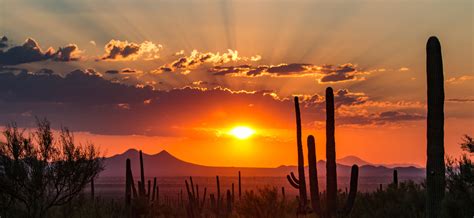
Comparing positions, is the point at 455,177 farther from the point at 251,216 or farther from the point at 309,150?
the point at 309,150

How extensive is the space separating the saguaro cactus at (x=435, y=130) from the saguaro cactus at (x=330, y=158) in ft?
25.2

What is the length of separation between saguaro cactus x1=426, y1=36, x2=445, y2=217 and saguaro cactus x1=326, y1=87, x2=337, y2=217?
25.2 ft

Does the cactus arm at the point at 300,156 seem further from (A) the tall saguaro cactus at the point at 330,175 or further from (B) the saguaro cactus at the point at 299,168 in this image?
(A) the tall saguaro cactus at the point at 330,175

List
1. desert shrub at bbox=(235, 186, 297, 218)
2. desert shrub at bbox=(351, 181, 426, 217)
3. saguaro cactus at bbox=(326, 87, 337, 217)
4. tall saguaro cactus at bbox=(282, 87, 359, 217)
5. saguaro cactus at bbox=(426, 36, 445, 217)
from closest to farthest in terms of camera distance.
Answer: saguaro cactus at bbox=(426, 36, 445, 217), desert shrub at bbox=(235, 186, 297, 218), desert shrub at bbox=(351, 181, 426, 217), tall saguaro cactus at bbox=(282, 87, 359, 217), saguaro cactus at bbox=(326, 87, 337, 217)

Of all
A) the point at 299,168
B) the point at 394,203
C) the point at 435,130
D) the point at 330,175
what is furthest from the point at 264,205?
the point at 299,168

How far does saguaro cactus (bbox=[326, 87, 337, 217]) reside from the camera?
27.0 metres

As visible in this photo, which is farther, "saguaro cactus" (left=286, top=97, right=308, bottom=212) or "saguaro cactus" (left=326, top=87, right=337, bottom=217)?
"saguaro cactus" (left=286, top=97, right=308, bottom=212)

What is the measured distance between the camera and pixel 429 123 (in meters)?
19.7

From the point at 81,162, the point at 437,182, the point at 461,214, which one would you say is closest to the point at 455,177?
the point at 461,214

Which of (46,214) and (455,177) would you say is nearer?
(455,177)

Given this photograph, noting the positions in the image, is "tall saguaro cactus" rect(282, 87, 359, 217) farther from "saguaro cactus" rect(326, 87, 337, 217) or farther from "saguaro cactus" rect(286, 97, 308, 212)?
"saguaro cactus" rect(286, 97, 308, 212)

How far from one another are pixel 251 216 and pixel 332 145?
5534mm

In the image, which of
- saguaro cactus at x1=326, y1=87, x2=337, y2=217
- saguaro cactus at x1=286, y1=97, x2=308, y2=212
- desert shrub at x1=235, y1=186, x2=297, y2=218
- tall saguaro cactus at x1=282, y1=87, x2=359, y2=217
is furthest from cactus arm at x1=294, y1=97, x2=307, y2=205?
desert shrub at x1=235, y1=186, x2=297, y2=218

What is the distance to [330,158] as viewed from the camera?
90.6 ft
